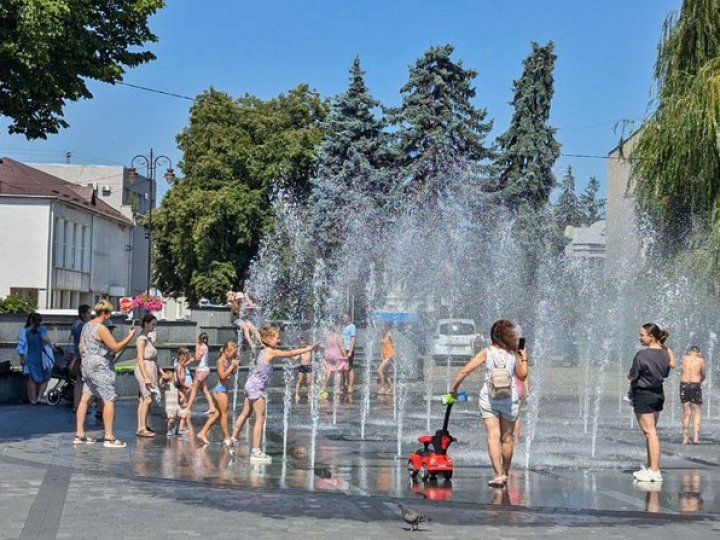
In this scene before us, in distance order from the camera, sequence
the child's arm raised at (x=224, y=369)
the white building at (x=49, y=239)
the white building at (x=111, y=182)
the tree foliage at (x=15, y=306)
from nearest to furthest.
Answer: the child's arm raised at (x=224, y=369) → the tree foliage at (x=15, y=306) → the white building at (x=49, y=239) → the white building at (x=111, y=182)

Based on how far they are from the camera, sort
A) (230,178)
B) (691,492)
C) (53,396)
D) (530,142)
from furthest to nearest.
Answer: (230,178), (530,142), (53,396), (691,492)

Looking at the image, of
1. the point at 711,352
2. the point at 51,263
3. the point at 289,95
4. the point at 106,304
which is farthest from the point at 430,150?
the point at 106,304

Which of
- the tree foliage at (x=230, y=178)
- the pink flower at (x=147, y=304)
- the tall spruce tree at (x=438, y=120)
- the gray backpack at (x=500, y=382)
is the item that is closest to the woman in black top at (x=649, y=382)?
the gray backpack at (x=500, y=382)

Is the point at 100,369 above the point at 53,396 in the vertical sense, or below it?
above

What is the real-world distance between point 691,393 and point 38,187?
52.6m

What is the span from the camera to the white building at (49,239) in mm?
62125

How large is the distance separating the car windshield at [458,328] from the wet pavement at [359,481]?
20.4 metres

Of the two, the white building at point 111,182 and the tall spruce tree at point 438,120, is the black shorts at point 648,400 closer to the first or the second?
the tall spruce tree at point 438,120

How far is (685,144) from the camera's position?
83.2ft

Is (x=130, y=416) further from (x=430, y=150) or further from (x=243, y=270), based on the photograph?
(x=243, y=270)

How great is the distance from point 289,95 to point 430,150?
1262 centimetres

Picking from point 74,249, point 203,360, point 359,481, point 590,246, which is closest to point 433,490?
point 359,481

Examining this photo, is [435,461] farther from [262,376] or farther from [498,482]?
[262,376]

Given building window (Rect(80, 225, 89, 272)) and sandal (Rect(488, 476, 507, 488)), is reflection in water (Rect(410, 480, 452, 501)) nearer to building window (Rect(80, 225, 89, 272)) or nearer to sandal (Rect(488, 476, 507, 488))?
sandal (Rect(488, 476, 507, 488))
